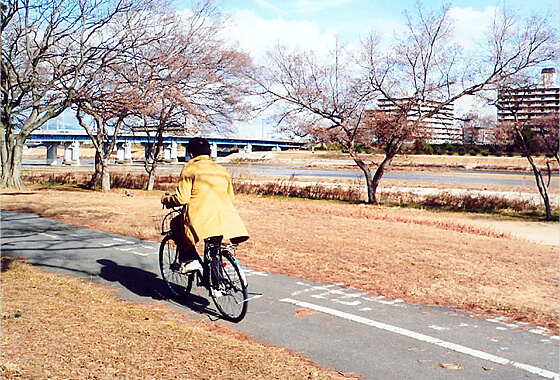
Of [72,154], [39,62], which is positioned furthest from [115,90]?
[72,154]

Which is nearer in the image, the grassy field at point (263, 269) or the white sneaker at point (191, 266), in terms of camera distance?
the grassy field at point (263, 269)

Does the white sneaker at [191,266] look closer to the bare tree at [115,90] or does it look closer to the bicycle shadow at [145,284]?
the bicycle shadow at [145,284]

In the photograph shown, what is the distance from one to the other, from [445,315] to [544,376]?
5.98 feet

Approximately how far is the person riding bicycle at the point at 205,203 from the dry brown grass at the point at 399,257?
260cm

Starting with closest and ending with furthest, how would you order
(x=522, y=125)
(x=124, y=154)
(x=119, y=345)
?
(x=119, y=345) → (x=522, y=125) → (x=124, y=154)

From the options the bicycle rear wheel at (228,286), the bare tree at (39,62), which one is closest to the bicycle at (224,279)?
the bicycle rear wheel at (228,286)

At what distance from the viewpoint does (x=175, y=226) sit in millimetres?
6562

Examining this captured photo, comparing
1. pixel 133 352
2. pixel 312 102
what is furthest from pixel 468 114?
pixel 133 352

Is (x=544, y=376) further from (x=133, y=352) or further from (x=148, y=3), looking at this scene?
(x=148, y=3)

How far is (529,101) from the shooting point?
72.6 ft

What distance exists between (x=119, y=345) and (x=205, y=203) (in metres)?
1.62

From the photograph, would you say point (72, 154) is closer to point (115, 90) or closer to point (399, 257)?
point (115, 90)

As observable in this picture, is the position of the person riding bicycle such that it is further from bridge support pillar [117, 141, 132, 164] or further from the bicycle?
bridge support pillar [117, 141, 132, 164]

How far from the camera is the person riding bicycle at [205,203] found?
19.4 feet
